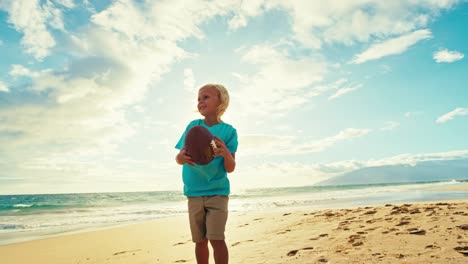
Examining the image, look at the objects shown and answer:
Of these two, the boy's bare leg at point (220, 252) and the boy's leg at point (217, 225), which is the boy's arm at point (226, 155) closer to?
the boy's leg at point (217, 225)

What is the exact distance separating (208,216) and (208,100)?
3.38 ft

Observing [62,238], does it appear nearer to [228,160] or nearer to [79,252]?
[79,252]

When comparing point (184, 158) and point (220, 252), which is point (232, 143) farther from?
point (220, 252)

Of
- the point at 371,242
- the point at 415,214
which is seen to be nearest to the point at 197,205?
the point at 371,242

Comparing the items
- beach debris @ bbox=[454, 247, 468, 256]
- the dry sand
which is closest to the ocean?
the dry sand

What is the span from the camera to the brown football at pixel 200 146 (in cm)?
275

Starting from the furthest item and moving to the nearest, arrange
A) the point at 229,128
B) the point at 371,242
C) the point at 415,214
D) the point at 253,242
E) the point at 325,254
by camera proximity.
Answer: the point at 415,214 < the point at 253,242 < the point at 371,242 < the point at 325,254 < the point at 229,128

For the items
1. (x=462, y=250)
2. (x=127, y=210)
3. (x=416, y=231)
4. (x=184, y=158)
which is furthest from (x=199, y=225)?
(x=127, y=210)

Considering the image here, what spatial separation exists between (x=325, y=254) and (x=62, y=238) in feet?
24.5

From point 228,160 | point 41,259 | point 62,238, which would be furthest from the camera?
point 62,238

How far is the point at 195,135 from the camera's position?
9.36 feet

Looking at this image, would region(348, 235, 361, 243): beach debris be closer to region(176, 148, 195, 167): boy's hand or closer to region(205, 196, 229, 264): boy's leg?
region(205, 196, 229, 264): boy's leg

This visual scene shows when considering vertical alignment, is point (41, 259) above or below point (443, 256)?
below

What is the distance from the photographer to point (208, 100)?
10.2 ft
